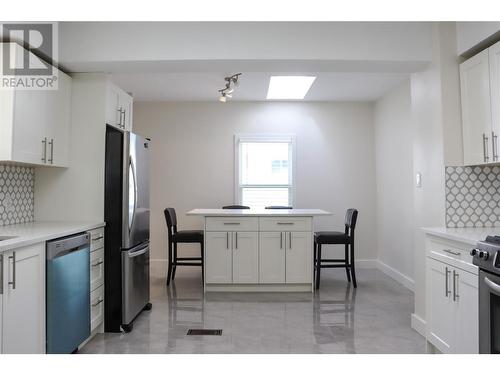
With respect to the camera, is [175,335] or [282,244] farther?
[282,244]

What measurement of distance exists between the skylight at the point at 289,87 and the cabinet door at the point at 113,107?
6.63 feet

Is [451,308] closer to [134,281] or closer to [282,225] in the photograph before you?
[282,225]

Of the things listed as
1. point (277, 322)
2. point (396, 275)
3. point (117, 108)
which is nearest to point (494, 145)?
point (277, 322)

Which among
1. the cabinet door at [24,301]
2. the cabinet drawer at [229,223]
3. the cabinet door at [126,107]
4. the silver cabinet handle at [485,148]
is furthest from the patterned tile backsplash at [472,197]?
the cabinet door at [126,107]

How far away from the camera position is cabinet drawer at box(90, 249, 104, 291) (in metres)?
3.04

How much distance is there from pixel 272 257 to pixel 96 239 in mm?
2091

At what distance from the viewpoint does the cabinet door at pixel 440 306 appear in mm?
2419

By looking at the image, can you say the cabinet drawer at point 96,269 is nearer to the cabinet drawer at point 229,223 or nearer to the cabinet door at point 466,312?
the cabinet drawer at point 229,223

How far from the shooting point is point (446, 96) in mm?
3008

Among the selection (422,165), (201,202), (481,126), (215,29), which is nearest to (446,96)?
(481,126)

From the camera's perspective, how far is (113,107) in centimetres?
356

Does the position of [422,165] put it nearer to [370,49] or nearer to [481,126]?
[481,126]

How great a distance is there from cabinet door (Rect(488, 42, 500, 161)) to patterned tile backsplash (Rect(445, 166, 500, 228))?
0.38 m

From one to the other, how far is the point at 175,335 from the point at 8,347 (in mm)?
1394
